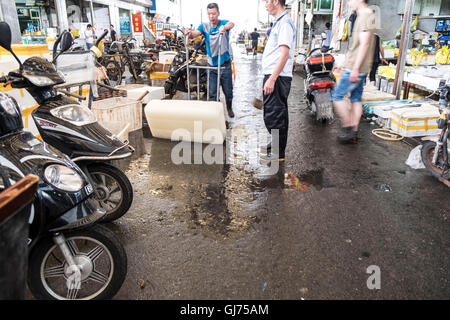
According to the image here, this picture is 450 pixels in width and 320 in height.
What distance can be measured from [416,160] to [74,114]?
4.17 meters

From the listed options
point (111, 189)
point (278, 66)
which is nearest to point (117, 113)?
point (111, 189)

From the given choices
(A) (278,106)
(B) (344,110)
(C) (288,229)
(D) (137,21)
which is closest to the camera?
(C) (288,229)

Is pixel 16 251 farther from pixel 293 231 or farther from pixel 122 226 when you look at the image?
pixel 293 231

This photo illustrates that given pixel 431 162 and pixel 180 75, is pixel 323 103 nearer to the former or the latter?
pixel 431 162

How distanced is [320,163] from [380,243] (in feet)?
6.28

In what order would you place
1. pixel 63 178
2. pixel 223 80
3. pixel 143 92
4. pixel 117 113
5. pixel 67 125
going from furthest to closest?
1. pixel 223 80
2. pixel 143 92
3. pixel 117 113
4. pixel 67 125
5. pixel 63 178

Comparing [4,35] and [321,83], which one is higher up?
[4,35]

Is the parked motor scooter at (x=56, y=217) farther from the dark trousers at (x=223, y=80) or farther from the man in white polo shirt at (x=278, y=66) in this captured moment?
the dark trousers at (x=223, y=80)

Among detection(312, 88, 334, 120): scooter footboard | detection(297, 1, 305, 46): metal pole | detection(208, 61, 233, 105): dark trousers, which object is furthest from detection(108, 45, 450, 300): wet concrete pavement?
detection(297, 1, 305, 46): metal pole

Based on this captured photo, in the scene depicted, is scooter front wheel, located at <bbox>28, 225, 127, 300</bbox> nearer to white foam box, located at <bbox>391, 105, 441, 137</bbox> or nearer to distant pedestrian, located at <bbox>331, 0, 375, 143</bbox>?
distant pedestrian, located at <bbox>331, 0, 375, 143</bbox>

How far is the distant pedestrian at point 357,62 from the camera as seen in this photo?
4492 millimetres

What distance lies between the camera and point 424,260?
259 cm

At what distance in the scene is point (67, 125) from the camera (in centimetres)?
273

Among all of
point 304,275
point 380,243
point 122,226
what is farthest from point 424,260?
point 122,226
